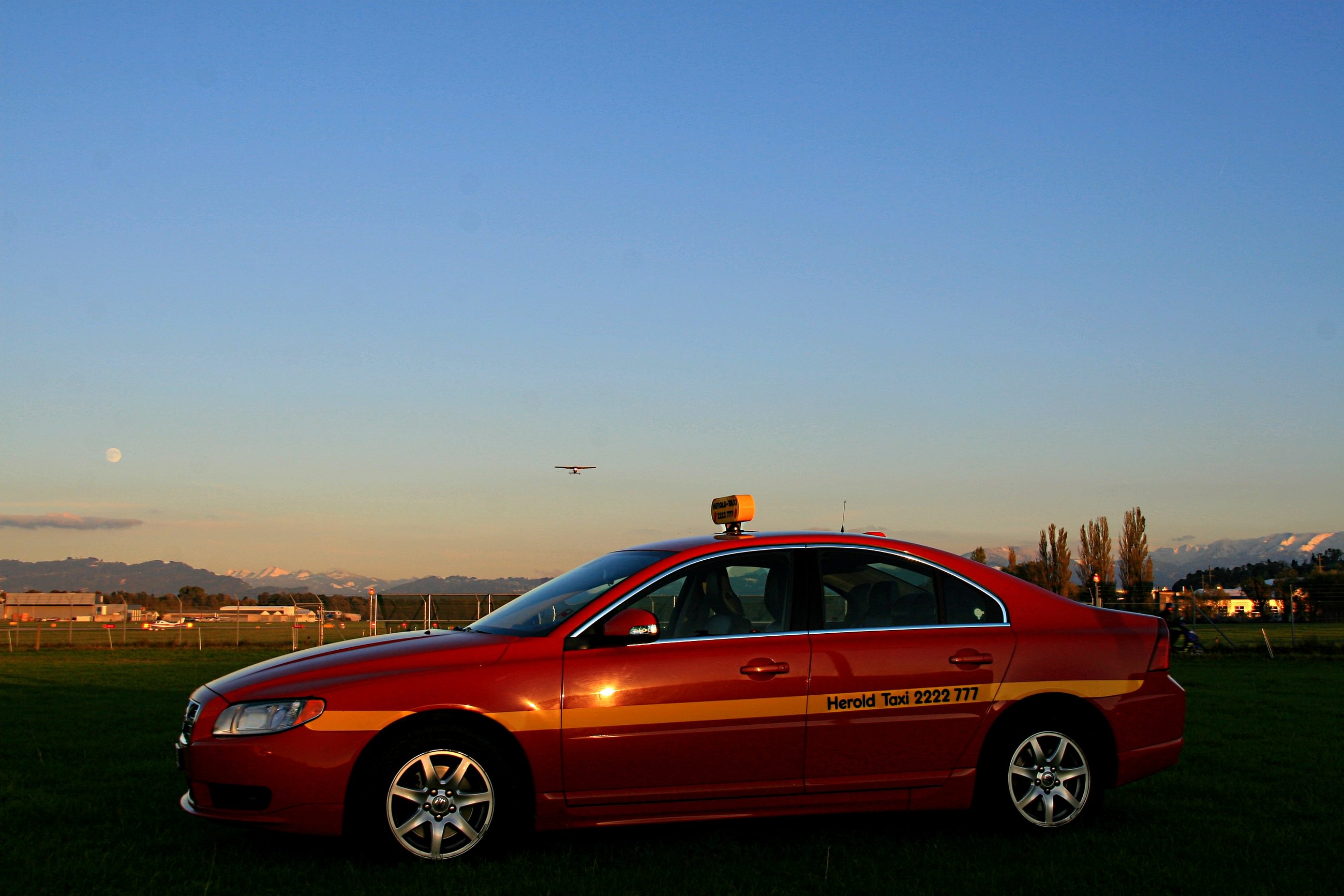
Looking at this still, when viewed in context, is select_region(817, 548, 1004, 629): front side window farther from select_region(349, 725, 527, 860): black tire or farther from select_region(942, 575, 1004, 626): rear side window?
select_region(349, 725, 527, 860): black tire

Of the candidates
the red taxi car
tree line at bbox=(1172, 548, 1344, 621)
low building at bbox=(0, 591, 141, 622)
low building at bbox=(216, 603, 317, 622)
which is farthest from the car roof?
low building at bbox=(0, 591, 141, 622)

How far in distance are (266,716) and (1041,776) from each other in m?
3.96

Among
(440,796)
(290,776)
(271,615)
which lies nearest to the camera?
(290,776)

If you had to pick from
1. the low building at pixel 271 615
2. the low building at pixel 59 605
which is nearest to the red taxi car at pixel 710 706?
the low building at pixel 271 615

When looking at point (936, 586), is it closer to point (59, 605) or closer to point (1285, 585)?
point (1285, 585)

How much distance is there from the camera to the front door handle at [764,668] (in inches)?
218

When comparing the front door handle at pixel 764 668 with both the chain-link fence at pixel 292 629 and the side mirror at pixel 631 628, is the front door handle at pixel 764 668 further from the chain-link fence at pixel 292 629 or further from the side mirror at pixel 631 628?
the chain-link fence at pixel 292 629

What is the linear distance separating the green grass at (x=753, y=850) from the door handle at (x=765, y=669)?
0.88 metres

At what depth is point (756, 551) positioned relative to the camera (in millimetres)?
6055

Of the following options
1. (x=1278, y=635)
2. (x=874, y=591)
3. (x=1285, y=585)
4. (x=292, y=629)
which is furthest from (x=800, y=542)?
(x=1285, y=585)

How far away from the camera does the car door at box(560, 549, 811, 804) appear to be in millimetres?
5328

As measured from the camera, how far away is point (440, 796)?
205 inches

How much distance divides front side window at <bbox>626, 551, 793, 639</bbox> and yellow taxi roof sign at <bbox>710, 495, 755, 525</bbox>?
23.4 inches

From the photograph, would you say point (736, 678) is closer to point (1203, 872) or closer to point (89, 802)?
point (1203, 872)
